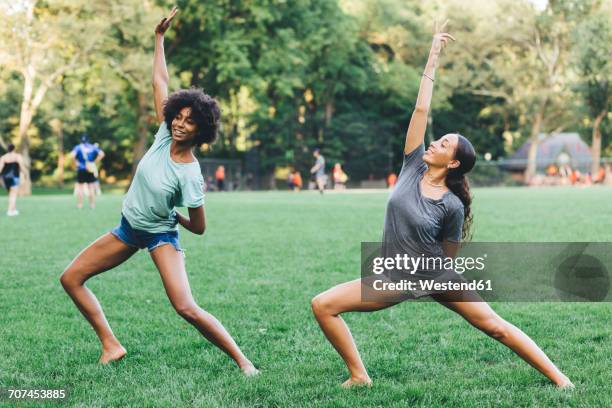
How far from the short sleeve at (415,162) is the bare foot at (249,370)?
1.72 metres

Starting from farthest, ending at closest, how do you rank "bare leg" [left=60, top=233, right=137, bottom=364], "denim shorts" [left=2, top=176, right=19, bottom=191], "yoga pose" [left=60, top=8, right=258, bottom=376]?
"denim shorts" [left=2, top=176, right=19, bottom=191], "bare leg" [left=60, top=233, right=137, bottom=364], "yoga pose" [left=60, top=8, right=258, bottom=376]

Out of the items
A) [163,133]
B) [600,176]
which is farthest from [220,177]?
[163,133]

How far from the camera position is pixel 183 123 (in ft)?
16.1

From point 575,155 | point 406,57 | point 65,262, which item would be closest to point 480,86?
point 406,57

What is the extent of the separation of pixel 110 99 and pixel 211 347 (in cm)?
3668

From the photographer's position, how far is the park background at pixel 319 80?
41.7 metres

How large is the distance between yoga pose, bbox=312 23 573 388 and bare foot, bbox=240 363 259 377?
0.70 meters

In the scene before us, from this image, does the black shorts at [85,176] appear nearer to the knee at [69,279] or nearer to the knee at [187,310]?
the knee at [69,279]

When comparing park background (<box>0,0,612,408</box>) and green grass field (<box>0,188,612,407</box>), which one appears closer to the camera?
green grass field (<box>0,188,612,407</box>)

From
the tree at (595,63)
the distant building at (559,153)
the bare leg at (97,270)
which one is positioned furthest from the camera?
the distant building at (559,153)

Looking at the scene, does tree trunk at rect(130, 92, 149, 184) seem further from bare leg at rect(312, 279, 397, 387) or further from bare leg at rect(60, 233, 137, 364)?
bare leg at rect(312, 279, 397, 387)

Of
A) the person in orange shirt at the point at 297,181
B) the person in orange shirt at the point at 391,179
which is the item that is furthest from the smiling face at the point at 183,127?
the person in orange shirt at the point at 391,179

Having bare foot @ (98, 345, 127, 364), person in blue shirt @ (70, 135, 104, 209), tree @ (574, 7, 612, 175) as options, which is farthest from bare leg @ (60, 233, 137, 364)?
tree @ (574, 7, 612, 175)

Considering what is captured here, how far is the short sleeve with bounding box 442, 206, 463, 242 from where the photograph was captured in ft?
14.6
